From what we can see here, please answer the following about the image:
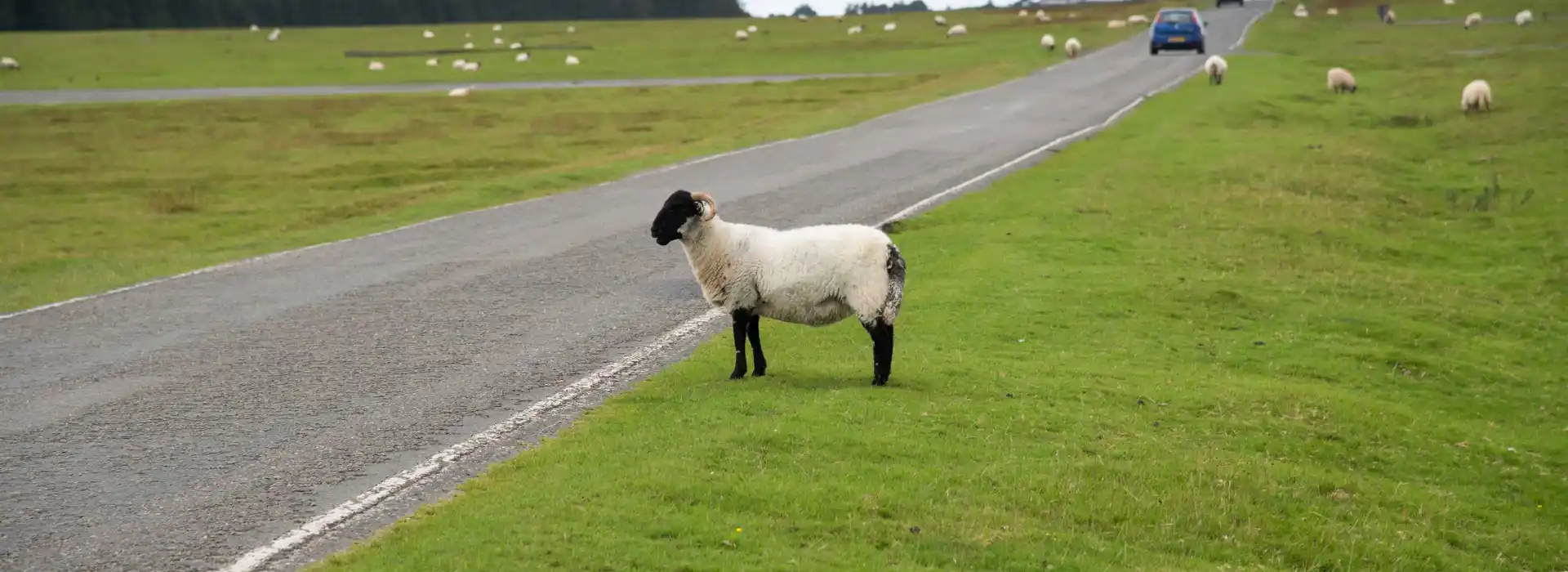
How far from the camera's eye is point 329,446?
9.55m

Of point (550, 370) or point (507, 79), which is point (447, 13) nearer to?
point (507, 79)

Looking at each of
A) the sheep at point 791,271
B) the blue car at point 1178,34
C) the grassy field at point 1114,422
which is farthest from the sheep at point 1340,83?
the sheep at point 791,271

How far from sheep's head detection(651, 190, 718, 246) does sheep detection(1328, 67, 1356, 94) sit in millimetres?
37904

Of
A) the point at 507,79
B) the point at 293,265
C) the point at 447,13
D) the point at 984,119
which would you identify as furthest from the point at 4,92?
the point at 447,13

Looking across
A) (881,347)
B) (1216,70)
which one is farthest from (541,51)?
(881,347)

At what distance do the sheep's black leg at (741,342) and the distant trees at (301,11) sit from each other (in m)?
126

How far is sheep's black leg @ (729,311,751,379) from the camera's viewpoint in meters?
11.1

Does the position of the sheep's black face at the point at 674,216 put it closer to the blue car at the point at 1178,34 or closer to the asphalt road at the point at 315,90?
the asphalt road at the point at 315,90

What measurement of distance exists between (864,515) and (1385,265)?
1400 cm

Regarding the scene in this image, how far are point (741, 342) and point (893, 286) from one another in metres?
1.35

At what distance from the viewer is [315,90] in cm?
6500

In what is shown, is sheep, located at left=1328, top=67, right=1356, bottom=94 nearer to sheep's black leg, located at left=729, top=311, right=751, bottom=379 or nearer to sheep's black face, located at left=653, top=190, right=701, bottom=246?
sheep's black leg, located at left=729, top=311, right=751, bottom=379

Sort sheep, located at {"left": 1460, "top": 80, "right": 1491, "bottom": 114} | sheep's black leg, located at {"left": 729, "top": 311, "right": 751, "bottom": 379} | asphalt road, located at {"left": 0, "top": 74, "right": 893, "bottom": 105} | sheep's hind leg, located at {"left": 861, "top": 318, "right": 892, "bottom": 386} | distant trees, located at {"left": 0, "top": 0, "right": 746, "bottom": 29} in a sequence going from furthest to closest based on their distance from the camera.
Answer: distant trees, located at {"left": 0, "top": 0, "right": 746, "bottom": 29}
asphalt road, located at {"left": 0, "top": 74, "right": 893, "bottom": 105}
sheep, located at {"left": 1460, "top": 80, "right": 1491, "bottom": 114}
sheep's black leg, located at {"left": 729, "top": 311, "right": 751, "bottom": 379}
sheep's hind leg, located at {"left": 861, "top": 318, "right": 892, "bottom": 386}

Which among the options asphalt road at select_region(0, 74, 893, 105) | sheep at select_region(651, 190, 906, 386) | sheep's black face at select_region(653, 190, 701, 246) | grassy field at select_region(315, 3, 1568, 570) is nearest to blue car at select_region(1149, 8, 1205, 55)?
asphalt road at select_region(0, 74, 893, 105)
